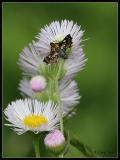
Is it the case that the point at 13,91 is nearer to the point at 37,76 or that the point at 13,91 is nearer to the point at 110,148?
the point at 110,148

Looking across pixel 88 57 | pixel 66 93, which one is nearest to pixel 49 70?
pixel 66 93

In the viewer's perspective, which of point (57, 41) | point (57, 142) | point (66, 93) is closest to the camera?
point (57, 142)

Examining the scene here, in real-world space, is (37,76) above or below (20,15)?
below

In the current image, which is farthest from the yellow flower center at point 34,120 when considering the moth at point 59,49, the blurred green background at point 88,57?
the blurred green background at point 88,57

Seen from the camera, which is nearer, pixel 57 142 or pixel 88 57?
pixel 57 142

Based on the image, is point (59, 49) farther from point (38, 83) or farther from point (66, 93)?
point (66, 93)

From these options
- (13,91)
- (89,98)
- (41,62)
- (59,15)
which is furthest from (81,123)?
(41,62)

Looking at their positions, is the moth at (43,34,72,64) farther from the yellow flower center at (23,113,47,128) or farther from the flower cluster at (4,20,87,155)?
the yellow flower center at (23,113,47,128)

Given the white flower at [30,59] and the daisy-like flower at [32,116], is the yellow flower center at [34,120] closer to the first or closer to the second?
the daisy-like flower at [32,116]
